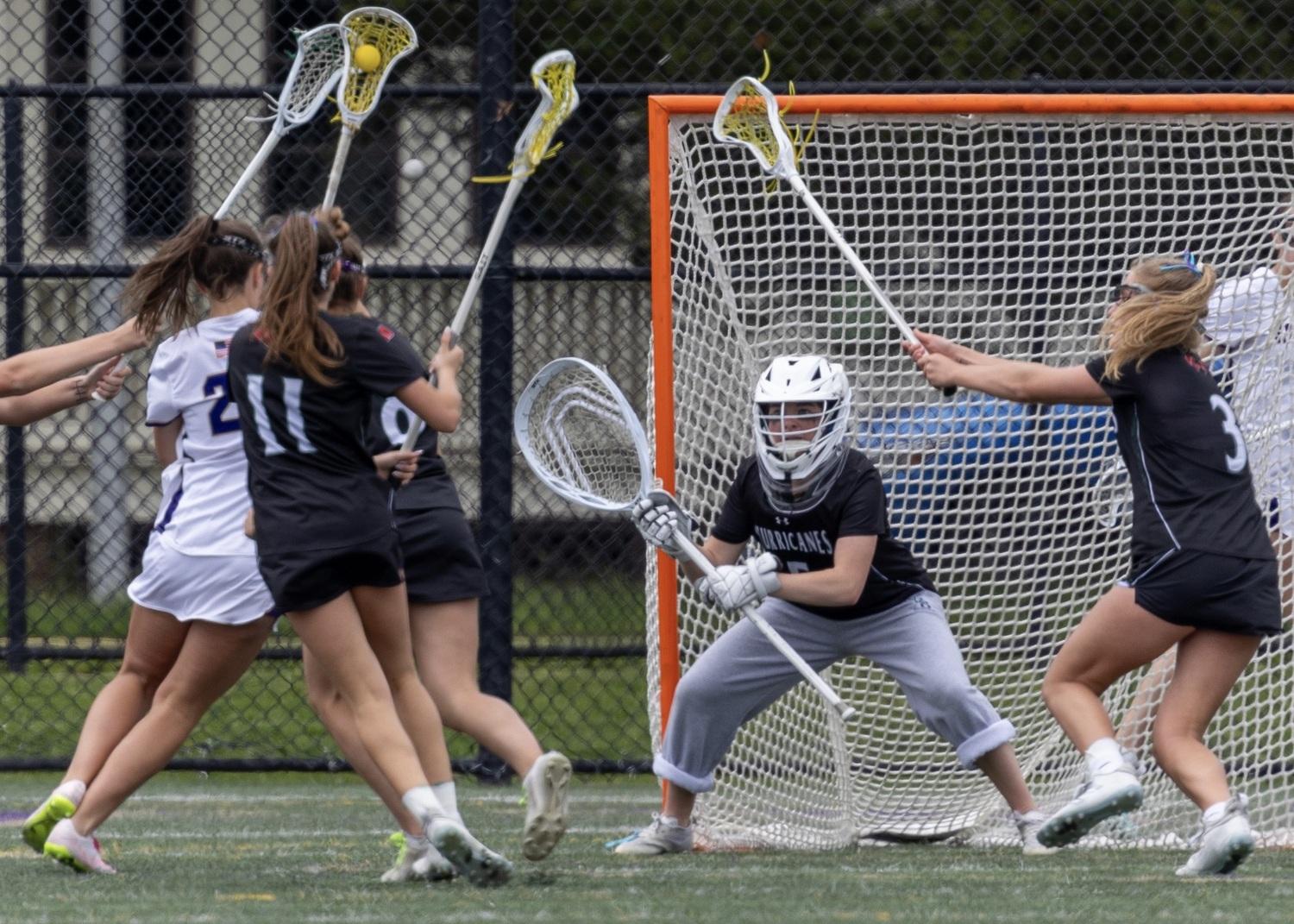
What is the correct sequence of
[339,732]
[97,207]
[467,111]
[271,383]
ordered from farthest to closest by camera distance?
[467,111], [97,207], [339,732], [271,383]

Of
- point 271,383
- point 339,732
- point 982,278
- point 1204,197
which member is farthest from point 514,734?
point 1204,197

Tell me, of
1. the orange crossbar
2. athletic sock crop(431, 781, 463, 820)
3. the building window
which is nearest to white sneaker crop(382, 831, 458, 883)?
athletic sock crop(431, 781, 463, 820)

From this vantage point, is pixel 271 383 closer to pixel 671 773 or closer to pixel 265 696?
pixel 671 773

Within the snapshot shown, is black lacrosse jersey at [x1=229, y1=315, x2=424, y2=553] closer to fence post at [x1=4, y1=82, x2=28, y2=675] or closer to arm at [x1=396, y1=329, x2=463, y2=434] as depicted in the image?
arm at [x1=396, y1=329, x2=463, y2=434]

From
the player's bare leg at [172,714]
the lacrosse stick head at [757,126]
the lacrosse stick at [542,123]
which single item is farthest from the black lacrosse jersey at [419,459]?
the lacrosse stick head at [757,126]

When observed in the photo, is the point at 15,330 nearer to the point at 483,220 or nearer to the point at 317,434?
the point at 483,220

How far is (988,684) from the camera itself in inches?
239

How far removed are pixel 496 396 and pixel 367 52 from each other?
1831 millimetres

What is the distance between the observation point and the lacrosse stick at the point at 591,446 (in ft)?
15.9

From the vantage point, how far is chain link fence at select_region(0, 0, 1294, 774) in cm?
686

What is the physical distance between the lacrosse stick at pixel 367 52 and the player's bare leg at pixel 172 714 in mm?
1343

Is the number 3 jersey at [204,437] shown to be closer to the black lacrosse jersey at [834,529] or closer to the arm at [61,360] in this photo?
the arm at [61,360]

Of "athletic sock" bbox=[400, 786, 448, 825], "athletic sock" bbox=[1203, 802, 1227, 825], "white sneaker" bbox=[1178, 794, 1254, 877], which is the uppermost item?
"athletic sock" bbox=[400, 786, 448, 825]

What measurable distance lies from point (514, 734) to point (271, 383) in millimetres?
1183
